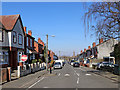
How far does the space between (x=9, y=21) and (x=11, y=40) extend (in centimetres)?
428

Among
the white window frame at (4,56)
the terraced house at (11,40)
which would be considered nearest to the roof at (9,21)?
the terraced house at (11,40)

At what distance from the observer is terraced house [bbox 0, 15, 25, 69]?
Answer: 2711cm

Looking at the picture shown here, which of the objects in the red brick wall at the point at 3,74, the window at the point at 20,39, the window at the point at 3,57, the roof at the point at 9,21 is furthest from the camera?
the window at the point at 20,39

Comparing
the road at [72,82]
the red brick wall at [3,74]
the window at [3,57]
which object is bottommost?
the road at [72,82]

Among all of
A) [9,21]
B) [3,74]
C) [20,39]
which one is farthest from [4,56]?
[3,74]

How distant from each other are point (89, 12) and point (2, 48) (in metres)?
14.0

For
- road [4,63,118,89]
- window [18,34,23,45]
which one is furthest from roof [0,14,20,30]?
road [4,63,118,89]

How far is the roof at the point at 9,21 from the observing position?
29.4 metres

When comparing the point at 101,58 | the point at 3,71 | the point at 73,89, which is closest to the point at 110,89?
the point at 73,89

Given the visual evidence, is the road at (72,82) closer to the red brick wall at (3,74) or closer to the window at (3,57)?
the red brick wall at (3,74)

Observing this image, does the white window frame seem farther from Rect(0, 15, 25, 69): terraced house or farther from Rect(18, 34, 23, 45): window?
Rect(18, 34, 23, 45): window

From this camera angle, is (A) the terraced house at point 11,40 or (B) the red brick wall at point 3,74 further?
(A) the terraced house at point 11,40

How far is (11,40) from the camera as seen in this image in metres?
28.6

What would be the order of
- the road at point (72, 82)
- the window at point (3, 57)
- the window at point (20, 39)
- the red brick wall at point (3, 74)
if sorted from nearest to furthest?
the road at point (72, 82) < the red brick wall at point (3, 74) < the window at point (3, 57) < the window at point (20, 39)
